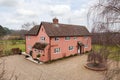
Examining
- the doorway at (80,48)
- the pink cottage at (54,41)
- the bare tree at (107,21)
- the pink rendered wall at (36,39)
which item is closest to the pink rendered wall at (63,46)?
the pink cottage at (54,41)

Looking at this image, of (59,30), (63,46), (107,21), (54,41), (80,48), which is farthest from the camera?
(80,48)

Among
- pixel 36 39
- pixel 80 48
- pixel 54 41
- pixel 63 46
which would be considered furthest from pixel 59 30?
pixel 80 48

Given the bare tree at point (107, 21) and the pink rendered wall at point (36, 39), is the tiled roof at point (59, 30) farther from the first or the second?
the bare tree at point (107, 21)

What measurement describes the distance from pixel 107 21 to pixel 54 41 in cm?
1810

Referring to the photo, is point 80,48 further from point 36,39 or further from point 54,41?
point 36,39

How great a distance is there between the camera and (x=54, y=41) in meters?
23.3

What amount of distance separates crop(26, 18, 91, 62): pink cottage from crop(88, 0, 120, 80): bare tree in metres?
16.1

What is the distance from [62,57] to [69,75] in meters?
8.56

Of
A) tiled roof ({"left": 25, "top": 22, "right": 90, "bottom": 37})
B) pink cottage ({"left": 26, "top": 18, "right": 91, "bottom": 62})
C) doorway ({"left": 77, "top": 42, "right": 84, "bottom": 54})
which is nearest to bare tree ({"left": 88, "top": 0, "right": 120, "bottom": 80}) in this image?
pink cottage ({"left": 26, "top": 18, "right": 91, "bottom": 62})

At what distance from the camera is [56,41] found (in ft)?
77.7

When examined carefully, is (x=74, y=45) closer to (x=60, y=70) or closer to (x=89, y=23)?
(x=60, y=70)

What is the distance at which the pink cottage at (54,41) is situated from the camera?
22547 mm

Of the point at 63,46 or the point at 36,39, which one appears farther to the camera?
the point at 36,39

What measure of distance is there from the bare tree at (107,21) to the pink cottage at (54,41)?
16101 mm
